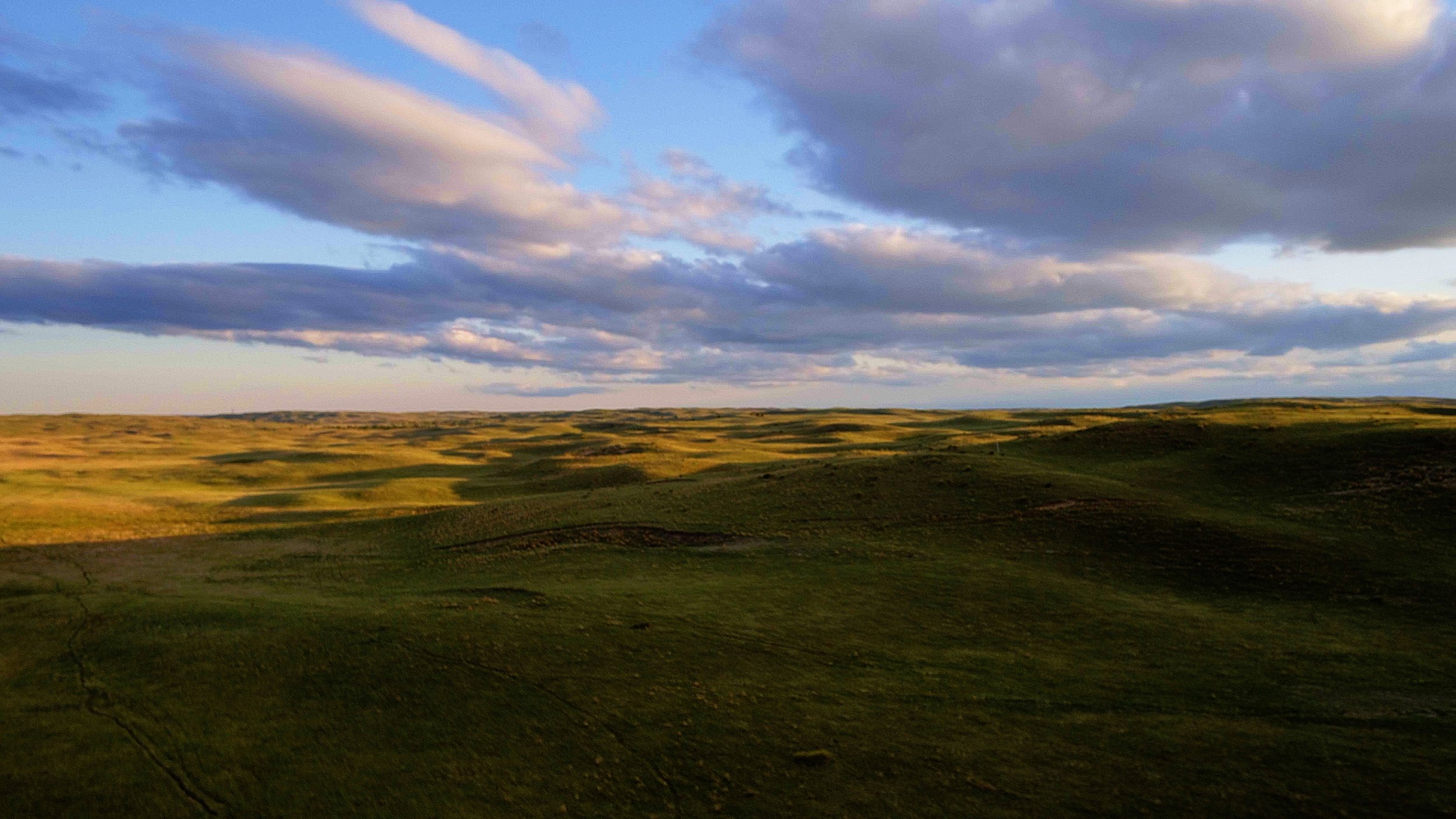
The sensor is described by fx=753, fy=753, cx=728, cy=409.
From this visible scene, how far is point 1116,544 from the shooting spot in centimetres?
3800

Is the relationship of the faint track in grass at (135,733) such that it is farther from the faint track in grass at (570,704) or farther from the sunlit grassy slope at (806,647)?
the faint track in grass at (570,704)

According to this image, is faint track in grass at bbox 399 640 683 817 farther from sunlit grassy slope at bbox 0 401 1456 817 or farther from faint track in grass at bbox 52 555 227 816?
faint track in grass at bbox 52 555 227 816

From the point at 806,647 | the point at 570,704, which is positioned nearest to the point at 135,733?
the point at 570,704

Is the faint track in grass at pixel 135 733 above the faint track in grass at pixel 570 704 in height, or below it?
below

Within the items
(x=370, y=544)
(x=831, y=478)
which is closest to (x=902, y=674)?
(x=831, y=478)

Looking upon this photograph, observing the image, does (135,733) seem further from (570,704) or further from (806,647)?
(806,647)

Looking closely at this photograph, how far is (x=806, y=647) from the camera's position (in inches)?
1064

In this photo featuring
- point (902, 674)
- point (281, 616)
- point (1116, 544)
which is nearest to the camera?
point (902, 674)

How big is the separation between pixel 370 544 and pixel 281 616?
21.4 meters

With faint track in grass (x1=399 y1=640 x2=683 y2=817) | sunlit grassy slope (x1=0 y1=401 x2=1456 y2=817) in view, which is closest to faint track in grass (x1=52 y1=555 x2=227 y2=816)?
sunlit grassy slope (x1=0 y1=401 x2=1456 y2=817)

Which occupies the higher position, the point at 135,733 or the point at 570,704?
the point at 570,704

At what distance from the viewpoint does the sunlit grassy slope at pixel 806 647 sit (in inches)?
714

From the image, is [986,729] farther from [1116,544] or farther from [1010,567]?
[1116,544]

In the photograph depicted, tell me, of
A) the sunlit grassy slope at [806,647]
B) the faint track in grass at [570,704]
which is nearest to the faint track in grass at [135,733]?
the sunlit grassy slope at [806,647]
